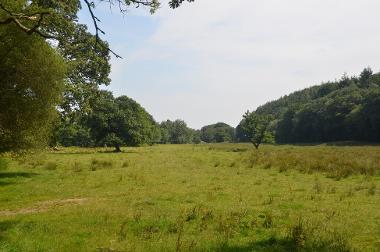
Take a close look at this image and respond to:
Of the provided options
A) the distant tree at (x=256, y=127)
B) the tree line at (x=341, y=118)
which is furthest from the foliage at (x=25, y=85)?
the tree line at (x=341, y=118)

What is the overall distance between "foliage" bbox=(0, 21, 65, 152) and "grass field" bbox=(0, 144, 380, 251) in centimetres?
338

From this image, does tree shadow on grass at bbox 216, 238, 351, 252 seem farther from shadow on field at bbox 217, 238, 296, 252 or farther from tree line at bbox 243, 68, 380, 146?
tree line at bbox 243, 68, 380, 146

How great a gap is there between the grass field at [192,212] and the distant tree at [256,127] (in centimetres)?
5389

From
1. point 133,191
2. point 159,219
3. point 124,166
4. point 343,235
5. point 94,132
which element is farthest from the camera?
point 94,132

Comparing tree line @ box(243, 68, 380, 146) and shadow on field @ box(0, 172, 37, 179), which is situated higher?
tree line @ box(243, 68, 380, 146)

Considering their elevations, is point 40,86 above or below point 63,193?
above

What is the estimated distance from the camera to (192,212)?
14852 millimetres

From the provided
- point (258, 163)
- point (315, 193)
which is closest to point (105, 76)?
point (258, 163)

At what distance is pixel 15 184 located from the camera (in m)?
24.8

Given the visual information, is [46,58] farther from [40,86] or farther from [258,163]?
[258,163]

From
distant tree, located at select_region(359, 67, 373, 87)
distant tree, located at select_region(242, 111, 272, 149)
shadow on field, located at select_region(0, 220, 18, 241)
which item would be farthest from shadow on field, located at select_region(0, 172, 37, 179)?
distant tree, located at select_region(359, 67, 373, 87)

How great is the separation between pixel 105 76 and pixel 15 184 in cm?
2133

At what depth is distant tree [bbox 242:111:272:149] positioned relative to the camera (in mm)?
82000

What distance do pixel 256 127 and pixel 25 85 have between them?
65713mm
